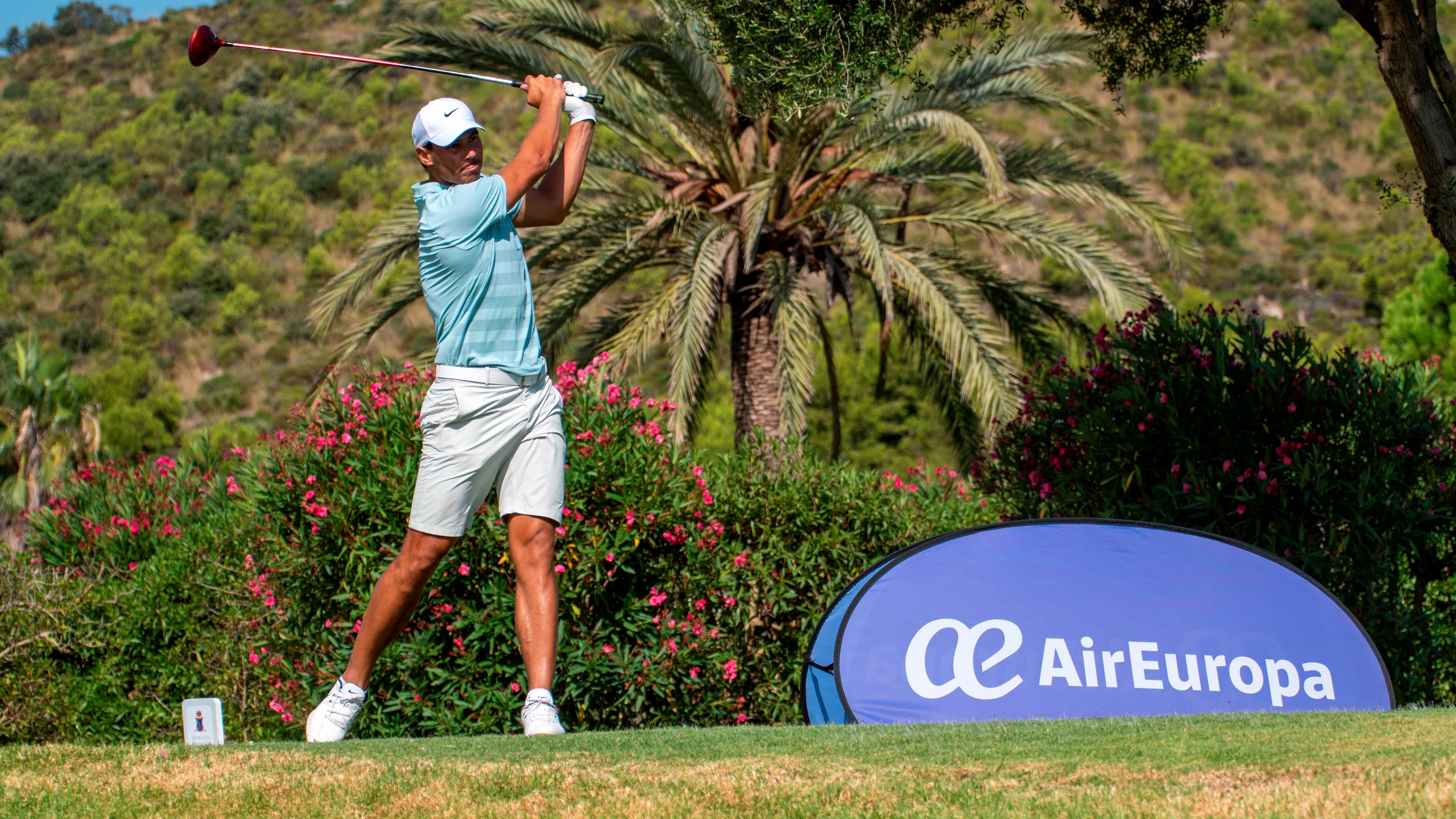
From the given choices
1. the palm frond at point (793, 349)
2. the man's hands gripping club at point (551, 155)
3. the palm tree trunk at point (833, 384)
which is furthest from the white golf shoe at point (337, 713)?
the palm tree trunk at point (833, 384)

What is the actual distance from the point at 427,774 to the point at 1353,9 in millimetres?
5635

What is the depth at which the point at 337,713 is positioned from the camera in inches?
167

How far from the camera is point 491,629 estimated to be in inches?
255

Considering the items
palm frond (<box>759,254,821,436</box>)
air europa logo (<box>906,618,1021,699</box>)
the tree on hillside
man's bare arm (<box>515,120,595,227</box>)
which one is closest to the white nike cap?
man's bare arm (<box>515,120,595,227</box>)

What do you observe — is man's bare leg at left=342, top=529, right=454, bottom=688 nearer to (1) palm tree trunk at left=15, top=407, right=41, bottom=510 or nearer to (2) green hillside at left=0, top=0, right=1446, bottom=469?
(1) palm tree trunk at left=15, top=407, right=41, bottom=510

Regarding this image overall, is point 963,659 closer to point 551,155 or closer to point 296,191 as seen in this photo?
point 551,155

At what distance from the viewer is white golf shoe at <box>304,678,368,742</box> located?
13.8 feet

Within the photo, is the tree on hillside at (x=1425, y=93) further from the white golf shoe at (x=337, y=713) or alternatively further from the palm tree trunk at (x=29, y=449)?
the palm tree trunk at (x=29, y=449)

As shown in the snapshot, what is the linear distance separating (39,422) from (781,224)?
635 inches

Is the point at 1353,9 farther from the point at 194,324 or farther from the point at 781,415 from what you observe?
the point at 194,324

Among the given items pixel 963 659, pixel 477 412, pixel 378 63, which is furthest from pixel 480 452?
pixel 378 63

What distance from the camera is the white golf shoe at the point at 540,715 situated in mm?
4141

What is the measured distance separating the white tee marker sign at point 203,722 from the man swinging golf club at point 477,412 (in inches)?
15.0

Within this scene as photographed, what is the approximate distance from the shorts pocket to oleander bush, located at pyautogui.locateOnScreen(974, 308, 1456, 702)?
363 cm
